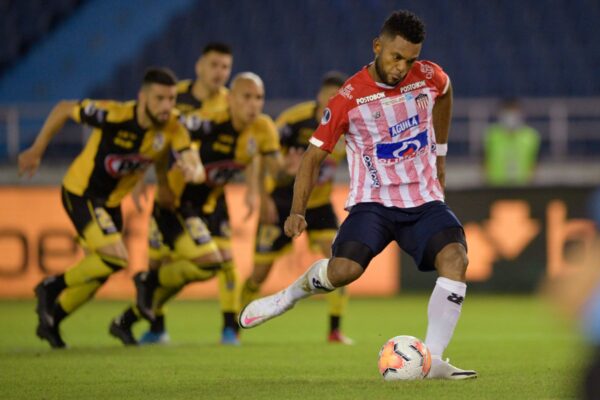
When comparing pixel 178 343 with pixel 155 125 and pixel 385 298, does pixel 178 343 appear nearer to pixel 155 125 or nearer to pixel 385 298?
pixel 155 125

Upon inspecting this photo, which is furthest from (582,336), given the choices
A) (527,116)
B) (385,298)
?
(527,116)

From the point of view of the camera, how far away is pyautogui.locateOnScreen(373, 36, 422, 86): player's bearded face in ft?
17.5

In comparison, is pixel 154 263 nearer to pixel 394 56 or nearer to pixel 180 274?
pixel 180 274

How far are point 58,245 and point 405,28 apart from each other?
860 cm

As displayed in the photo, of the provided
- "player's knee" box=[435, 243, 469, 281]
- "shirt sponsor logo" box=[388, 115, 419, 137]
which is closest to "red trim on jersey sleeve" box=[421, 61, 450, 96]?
"shirt sponsor logo" box=[388, 115, 419, 137]

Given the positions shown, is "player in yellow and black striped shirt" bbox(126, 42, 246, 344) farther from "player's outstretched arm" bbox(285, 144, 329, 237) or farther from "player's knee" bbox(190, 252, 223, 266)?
"player's outstretched arm" bbox(285, 144, 329, 237)

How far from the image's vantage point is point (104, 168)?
809 cm

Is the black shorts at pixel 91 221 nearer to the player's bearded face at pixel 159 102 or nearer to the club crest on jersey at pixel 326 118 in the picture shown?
the player's bearded face at pixel 159 102

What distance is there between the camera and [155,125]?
808cm

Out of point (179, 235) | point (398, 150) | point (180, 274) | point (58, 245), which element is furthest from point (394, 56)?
point (58, 245)

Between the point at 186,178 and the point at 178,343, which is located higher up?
the point at 186,178

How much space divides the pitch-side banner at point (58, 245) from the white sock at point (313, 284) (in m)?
7.08

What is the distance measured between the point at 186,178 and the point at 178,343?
1.41m

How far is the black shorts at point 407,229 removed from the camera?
5480mm
